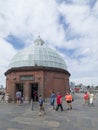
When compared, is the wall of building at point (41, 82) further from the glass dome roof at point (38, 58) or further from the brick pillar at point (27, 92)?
the glass dome roof at point (38, 58)

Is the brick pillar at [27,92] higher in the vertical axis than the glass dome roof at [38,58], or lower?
lower

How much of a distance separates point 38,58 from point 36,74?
356cm

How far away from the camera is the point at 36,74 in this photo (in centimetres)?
3219

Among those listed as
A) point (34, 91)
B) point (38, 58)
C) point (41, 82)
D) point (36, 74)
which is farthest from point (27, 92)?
point (38, 58)

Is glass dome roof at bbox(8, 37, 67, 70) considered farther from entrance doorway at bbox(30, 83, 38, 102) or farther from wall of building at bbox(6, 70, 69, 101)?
entrance doorway at bbox(30, 83, 38, 102)

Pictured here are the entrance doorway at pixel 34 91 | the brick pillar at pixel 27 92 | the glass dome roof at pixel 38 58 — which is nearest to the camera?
the brick pillar at pixel 27 92

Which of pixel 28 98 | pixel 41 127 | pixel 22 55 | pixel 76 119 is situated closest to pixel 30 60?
pixel 22 55

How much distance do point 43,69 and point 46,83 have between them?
2.06 m

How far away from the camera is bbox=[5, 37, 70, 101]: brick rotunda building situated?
32188mm

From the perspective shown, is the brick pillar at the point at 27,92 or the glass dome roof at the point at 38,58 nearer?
the brick pillar at the point at 27,92

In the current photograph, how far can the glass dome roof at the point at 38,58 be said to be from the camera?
3428 cm

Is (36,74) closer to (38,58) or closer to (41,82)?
(41,82)

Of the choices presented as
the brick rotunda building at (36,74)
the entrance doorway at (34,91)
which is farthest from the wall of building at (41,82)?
the entrance doorway at (34,91)

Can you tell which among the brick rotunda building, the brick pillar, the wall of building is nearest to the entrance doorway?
the brick rotunda building
